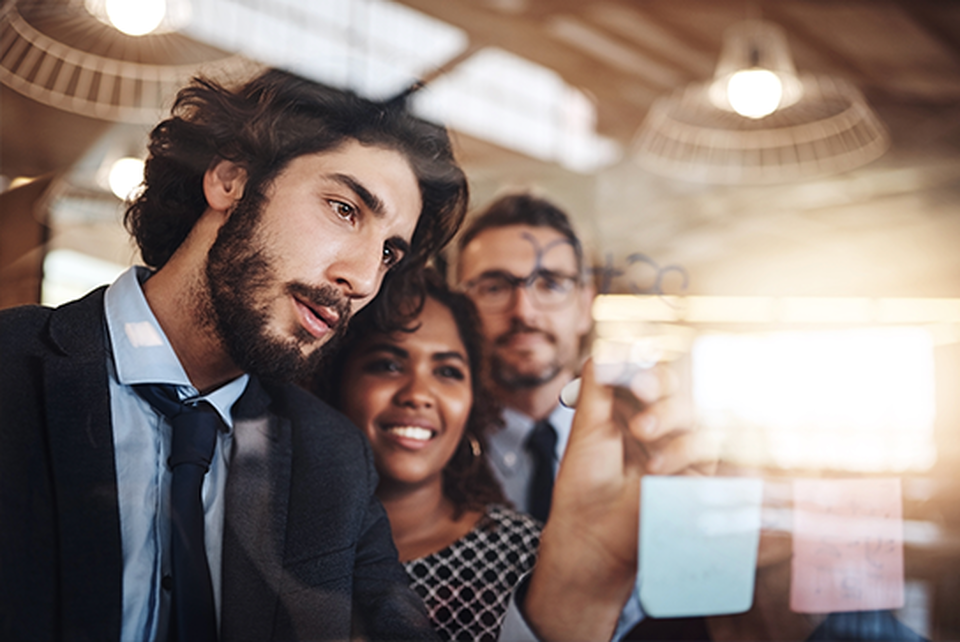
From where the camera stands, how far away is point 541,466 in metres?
1.07

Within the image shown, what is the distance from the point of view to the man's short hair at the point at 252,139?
0.84 metres

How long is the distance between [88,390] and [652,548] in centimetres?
83

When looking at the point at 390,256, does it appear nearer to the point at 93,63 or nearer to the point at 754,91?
the point at 93,63

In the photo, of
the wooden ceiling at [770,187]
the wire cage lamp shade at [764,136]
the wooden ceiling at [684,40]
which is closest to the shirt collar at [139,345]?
the wooden ceiling at [770,187]

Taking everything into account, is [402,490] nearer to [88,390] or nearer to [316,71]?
[88,390]

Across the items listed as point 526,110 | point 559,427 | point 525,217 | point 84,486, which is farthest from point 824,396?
Result: point 84,486

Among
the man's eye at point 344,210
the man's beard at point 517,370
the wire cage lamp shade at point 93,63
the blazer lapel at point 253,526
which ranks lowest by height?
the blazer lapel at point 253,526

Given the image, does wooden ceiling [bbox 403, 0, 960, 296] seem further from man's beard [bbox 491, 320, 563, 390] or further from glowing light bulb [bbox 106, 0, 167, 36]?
glowing light bulb [bbox 106, 0, 167, 36]

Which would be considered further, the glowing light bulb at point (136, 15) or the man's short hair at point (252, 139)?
the glowing light bulb at point (136, 15)

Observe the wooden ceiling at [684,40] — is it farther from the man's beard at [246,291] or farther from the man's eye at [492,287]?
the man's beard at [246,291]

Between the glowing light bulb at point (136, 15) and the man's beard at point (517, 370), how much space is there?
0.69 metres

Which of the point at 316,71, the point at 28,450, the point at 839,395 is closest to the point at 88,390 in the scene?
the point at 28,450

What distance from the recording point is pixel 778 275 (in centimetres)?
124

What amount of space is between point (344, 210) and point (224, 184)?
0.50 ft
